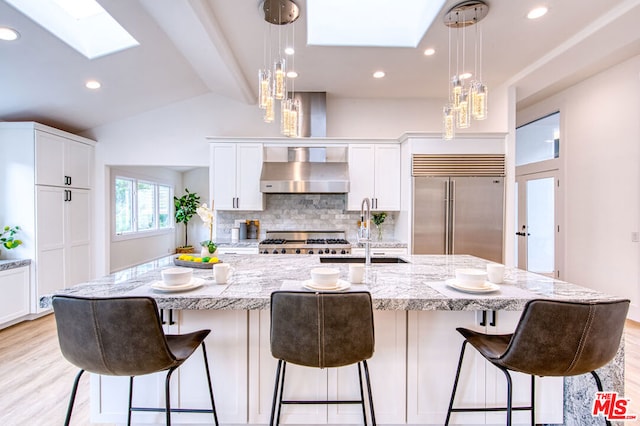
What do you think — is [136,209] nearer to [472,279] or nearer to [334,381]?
[334,381]

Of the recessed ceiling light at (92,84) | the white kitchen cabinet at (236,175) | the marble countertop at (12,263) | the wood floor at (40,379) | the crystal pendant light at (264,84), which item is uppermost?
the recessed ceiling light at (92,84)

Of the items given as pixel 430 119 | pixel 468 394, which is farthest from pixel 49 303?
pixel 430 119

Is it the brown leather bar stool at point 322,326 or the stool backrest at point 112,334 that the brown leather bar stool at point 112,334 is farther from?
the brown leather bar stool at point 322,326

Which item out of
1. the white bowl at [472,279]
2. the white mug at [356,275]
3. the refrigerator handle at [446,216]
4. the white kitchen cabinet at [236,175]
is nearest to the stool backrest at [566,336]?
the white bowl at [472,279]

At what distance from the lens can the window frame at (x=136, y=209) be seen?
5.16 m

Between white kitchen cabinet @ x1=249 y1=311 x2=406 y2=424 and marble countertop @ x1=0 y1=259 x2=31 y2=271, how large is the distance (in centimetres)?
325

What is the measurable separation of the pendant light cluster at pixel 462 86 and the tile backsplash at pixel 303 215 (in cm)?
224

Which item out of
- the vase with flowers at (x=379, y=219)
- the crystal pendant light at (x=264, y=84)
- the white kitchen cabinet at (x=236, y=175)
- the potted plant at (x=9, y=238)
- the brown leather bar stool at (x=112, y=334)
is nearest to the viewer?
the brown leather bar stool at (x=112, y=334)

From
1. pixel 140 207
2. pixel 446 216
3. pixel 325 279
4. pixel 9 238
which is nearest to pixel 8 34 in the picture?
pixel 9 238

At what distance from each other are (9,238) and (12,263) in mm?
335

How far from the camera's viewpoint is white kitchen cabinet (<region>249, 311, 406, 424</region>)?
171 centimetres

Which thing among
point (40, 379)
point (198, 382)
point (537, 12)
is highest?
point (537, 12)

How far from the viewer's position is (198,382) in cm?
173

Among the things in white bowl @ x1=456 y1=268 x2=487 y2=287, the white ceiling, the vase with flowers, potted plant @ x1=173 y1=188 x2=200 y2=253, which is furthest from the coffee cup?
potted plant @ x1=173 y1=188 x2=200 y2=253
